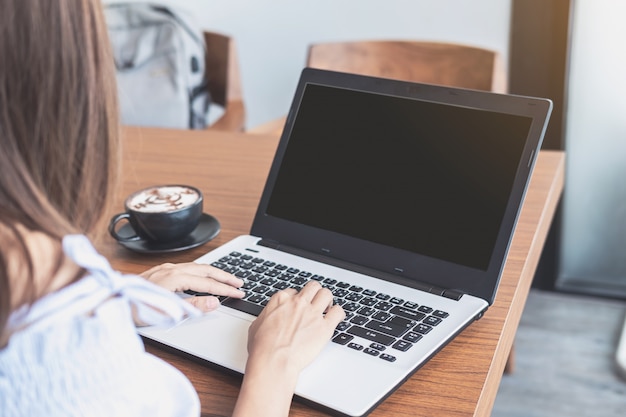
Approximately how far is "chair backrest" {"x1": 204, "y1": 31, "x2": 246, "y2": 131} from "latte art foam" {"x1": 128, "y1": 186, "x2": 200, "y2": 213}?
1.07 metres

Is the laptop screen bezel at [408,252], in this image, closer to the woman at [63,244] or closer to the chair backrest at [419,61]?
the woman at [63,244]

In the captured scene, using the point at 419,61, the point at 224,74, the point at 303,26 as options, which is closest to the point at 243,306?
the point at 419,61

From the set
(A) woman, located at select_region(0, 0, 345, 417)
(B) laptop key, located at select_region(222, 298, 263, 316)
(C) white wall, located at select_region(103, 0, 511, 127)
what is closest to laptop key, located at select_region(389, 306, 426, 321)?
(B) laptop key, located at select_region(222, 298, 263, 316)

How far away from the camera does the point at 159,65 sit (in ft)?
7.61

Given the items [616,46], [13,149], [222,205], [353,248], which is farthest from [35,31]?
[616,46]

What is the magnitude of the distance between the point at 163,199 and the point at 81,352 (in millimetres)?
540

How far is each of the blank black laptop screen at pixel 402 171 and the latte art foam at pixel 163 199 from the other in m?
0.13

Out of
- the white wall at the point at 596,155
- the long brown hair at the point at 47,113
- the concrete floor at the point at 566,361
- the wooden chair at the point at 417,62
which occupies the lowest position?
the concrete floor at the point at 566,361

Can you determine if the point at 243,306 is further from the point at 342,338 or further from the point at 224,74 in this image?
the point at 224,74

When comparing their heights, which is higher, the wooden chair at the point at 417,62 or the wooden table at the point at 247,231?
the wooden chair at the point at 417,62

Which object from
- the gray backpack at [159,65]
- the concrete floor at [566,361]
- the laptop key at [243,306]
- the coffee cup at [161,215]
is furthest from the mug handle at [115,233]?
the gray backpack at [159,65]

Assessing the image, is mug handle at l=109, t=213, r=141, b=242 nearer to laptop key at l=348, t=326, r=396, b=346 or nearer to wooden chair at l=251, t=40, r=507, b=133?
laptop key at l=348, t=326, r=396, b=346

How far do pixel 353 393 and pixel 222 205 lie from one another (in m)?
0.58

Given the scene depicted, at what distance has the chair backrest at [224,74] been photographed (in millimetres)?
2270
